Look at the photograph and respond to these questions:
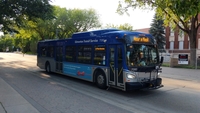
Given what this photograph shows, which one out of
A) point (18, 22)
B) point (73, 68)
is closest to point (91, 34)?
point (73, 68)

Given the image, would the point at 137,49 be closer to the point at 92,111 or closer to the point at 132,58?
the point at 132,58

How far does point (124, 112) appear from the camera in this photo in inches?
217

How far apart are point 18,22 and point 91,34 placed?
1047 cm

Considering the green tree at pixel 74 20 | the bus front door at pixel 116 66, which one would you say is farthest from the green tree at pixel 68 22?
the bus front door at pixel 116 66

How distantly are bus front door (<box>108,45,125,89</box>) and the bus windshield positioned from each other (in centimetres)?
38

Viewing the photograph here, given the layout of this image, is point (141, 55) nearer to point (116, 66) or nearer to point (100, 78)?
point (116, 66)

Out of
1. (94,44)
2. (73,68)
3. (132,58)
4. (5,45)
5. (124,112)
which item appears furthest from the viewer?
(5,45)

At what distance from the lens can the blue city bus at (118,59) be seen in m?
7.41

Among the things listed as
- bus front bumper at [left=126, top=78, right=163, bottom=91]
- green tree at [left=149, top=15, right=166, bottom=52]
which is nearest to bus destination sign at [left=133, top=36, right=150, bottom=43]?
bus front bumper at [left=126, top=78, right=163, bottom=91]

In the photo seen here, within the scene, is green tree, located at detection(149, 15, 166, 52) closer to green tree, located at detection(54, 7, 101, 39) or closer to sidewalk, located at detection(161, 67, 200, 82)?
green tree, located at detection(54, 7, 101, 39)

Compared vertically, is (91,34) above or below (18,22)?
below

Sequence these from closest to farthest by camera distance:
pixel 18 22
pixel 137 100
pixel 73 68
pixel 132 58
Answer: pixel 137 100 < pixel 132 58 < pixel 73 68 < pixel 18 22

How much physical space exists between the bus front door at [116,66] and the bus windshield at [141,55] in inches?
15.1

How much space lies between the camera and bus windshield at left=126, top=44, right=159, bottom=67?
7438 mm
